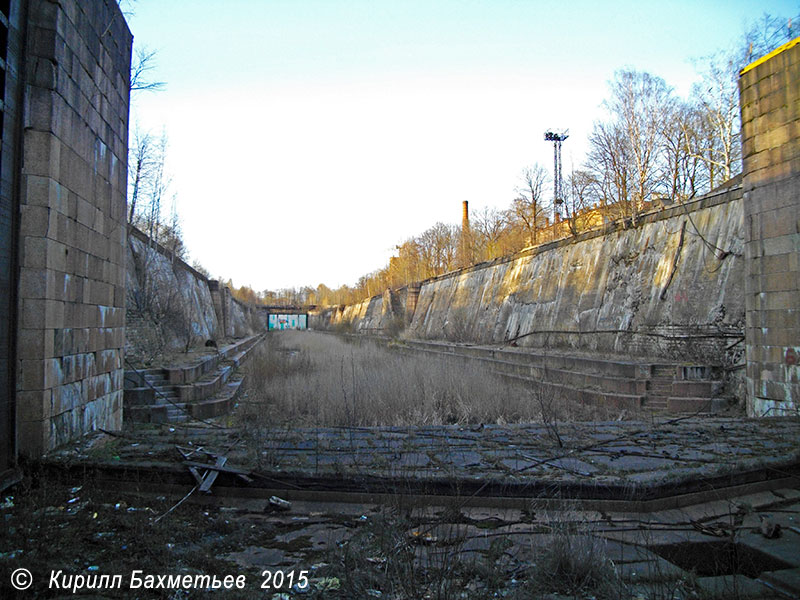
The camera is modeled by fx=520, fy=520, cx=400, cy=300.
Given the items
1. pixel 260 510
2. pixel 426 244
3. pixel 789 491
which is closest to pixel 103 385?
pixel 260 510

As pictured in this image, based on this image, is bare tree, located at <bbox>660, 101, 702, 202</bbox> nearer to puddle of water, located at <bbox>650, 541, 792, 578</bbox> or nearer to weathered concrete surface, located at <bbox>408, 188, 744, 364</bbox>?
weathered concrete surface, located at <bbox>408, 188, 744, 364</bbox>

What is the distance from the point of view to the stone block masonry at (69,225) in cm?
A: 391

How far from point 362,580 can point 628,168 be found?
2129 cm

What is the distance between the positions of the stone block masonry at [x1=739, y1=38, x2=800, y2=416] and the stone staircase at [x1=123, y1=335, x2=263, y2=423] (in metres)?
7.53

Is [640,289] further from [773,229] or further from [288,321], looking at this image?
[288,321]

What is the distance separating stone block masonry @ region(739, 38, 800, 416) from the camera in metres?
6.26

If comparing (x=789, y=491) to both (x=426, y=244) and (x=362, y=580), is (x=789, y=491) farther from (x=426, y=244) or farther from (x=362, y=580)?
(x=426, y=244)

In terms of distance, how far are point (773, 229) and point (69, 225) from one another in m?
7.75

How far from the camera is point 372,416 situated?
7.66 metres

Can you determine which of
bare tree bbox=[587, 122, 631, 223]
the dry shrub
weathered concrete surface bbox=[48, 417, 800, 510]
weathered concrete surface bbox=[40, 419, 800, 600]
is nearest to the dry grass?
weathered concrete surface bbox=[48, 417, 800, 510]

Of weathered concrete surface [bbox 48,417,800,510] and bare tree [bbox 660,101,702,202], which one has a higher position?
bare tree [bbox 660,101,702,202]

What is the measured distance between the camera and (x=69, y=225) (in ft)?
14.5

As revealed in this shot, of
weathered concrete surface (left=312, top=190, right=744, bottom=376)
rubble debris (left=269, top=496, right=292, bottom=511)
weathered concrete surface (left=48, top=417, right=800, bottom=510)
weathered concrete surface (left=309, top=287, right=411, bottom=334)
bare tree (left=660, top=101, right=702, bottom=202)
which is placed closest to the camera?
rubble debris (left=269, top=496, right=292, bottom=511)

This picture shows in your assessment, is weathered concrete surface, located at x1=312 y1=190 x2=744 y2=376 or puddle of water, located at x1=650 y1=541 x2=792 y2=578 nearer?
puddle of water, located at x1=650 y1=541 x2=792 y2=578
